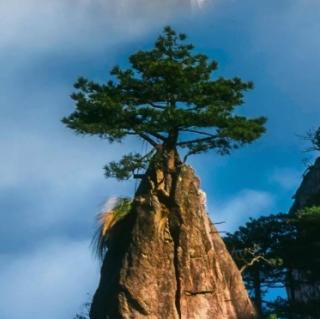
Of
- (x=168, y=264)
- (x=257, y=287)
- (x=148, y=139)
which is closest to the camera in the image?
(x=168, y=264)

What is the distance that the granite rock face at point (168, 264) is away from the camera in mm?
28922

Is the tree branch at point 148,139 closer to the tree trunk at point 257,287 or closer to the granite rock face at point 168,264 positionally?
the granite rock face at point 168,264

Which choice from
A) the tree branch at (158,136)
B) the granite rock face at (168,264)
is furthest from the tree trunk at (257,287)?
the tree branch at (158,136)

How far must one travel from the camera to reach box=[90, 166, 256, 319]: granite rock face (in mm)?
28922

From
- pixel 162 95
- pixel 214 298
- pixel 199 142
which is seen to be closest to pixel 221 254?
pixel 214 298

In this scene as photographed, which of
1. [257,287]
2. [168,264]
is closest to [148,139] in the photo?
[168,264]

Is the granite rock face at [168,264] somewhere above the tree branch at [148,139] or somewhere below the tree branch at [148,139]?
below

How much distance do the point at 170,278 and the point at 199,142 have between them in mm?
5478

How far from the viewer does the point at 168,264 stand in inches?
1168

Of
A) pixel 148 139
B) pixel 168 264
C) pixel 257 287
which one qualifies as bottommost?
pixel 168 264

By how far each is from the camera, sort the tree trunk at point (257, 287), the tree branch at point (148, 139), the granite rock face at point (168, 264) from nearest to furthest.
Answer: the granite rock face at point (168, 264), the tree branch at point (148, 139), the tree trunk at point (257, 287)

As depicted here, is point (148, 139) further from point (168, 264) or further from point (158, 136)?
point (168, 264)

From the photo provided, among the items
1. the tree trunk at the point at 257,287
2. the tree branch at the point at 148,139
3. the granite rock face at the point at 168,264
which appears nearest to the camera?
the granite rock face at the point at 168,264

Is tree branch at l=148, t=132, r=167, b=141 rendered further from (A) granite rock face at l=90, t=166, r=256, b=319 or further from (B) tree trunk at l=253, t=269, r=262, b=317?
(B) tree trunk at l=253, t=269, r=262, b=317
